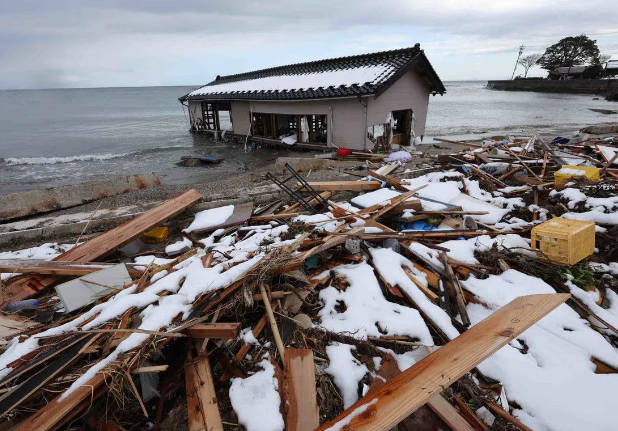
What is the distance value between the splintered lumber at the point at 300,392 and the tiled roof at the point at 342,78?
11725 millimetres

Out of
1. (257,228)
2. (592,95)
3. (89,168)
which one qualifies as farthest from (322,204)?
(592,95)

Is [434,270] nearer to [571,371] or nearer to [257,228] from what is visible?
[571,371]

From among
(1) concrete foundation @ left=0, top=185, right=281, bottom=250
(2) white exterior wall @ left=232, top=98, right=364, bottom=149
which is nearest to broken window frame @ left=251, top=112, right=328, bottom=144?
(2) white exterior wall @ left=232, top=98, right=364, bottom=149

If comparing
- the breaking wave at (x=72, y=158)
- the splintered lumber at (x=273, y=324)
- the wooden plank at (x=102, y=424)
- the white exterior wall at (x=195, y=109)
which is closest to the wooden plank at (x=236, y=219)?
the splintered lumber at (x=273, y=324)

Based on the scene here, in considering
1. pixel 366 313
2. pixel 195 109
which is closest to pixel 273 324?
pixel 366 313

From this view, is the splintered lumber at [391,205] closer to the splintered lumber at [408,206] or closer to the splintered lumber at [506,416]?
the splintered lumber at [408,206]

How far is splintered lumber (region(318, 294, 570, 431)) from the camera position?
6.22ft

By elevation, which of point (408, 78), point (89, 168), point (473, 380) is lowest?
point (89, 168)

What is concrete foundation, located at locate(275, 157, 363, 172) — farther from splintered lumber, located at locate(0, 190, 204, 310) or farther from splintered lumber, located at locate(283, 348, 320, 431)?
splintered lumber, located at locate(283, 348, 320, 431)

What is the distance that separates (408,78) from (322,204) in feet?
36.6

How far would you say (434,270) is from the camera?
424cm

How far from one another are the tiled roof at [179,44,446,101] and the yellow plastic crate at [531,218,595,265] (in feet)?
31.2

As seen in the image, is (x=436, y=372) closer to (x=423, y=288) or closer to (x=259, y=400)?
(x=259, y=400)

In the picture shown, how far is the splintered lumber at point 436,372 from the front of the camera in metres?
1.89
